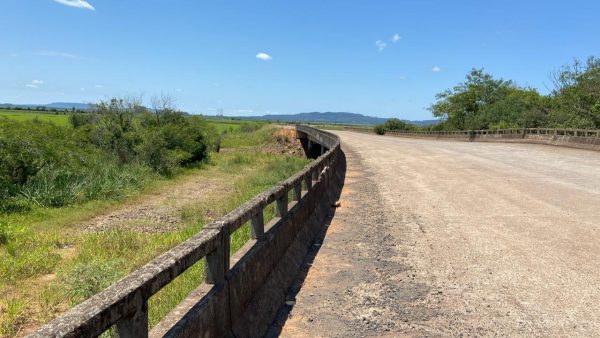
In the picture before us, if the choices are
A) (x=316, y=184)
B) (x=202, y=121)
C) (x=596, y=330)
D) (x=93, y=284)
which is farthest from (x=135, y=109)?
(x=596, y=330)

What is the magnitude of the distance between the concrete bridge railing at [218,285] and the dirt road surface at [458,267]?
→ 0.39 metres

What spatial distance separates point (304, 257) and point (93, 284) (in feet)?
10.8

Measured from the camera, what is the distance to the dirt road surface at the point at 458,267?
4.93 meters

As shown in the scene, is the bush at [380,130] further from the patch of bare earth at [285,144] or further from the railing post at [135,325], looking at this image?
the railing post at [135,325]

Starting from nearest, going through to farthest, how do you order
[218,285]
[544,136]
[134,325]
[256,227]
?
[134,325] < [218,285] < [256,227] < [544,136]

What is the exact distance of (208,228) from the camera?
4.20m

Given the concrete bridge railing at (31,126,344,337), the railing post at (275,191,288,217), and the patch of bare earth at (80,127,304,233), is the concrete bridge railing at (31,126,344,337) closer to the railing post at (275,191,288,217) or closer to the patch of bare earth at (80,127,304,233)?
the railing post at (275,191,288,217)

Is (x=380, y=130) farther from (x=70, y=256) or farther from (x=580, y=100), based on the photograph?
(x=70, y=256)

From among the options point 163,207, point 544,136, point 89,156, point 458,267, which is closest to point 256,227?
point 458,267

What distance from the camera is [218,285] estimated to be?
4090 millimetres

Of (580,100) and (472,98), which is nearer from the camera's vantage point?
(580,100)

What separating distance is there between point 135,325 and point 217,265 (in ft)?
4.59

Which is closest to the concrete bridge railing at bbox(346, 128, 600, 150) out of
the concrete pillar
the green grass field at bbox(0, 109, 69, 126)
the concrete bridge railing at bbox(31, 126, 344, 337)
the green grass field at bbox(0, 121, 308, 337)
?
the green grass field at bbox(0, 121, 308, 337)

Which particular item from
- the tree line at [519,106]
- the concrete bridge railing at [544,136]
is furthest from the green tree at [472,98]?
the concrete bridge railing at [544,136]
